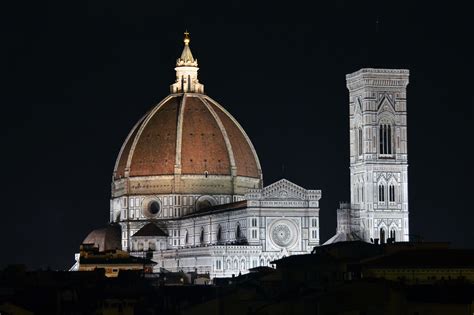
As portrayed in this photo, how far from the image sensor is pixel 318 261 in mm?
92625

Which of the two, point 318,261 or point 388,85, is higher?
point 388,85

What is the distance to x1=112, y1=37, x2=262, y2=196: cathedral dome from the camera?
154 meters

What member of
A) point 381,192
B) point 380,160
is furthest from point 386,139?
point 381,192

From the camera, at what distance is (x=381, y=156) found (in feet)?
466

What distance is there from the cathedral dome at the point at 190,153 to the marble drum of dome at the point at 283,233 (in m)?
15.9

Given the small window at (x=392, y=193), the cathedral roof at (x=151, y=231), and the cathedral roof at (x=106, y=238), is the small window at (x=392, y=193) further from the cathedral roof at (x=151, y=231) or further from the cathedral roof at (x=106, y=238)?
the cathedral roof at (x=106, y=238)

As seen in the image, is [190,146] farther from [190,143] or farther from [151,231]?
[151,231]

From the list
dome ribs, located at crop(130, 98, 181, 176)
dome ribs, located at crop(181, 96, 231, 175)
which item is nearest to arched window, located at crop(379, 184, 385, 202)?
dome ribs, located at crop(181, 96, 231, 175)

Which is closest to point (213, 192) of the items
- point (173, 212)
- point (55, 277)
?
point (173, 212)

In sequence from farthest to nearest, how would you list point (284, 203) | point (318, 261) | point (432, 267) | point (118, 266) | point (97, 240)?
point (97, 240) < point (284, 203) < point (118, 266) < point (318, 261) < point (432, 267)

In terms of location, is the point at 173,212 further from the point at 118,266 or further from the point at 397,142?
the point at 118,266

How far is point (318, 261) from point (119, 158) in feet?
222

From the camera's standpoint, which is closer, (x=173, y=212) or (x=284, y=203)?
(x=284, y=203)

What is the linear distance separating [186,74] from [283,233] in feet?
81.1
